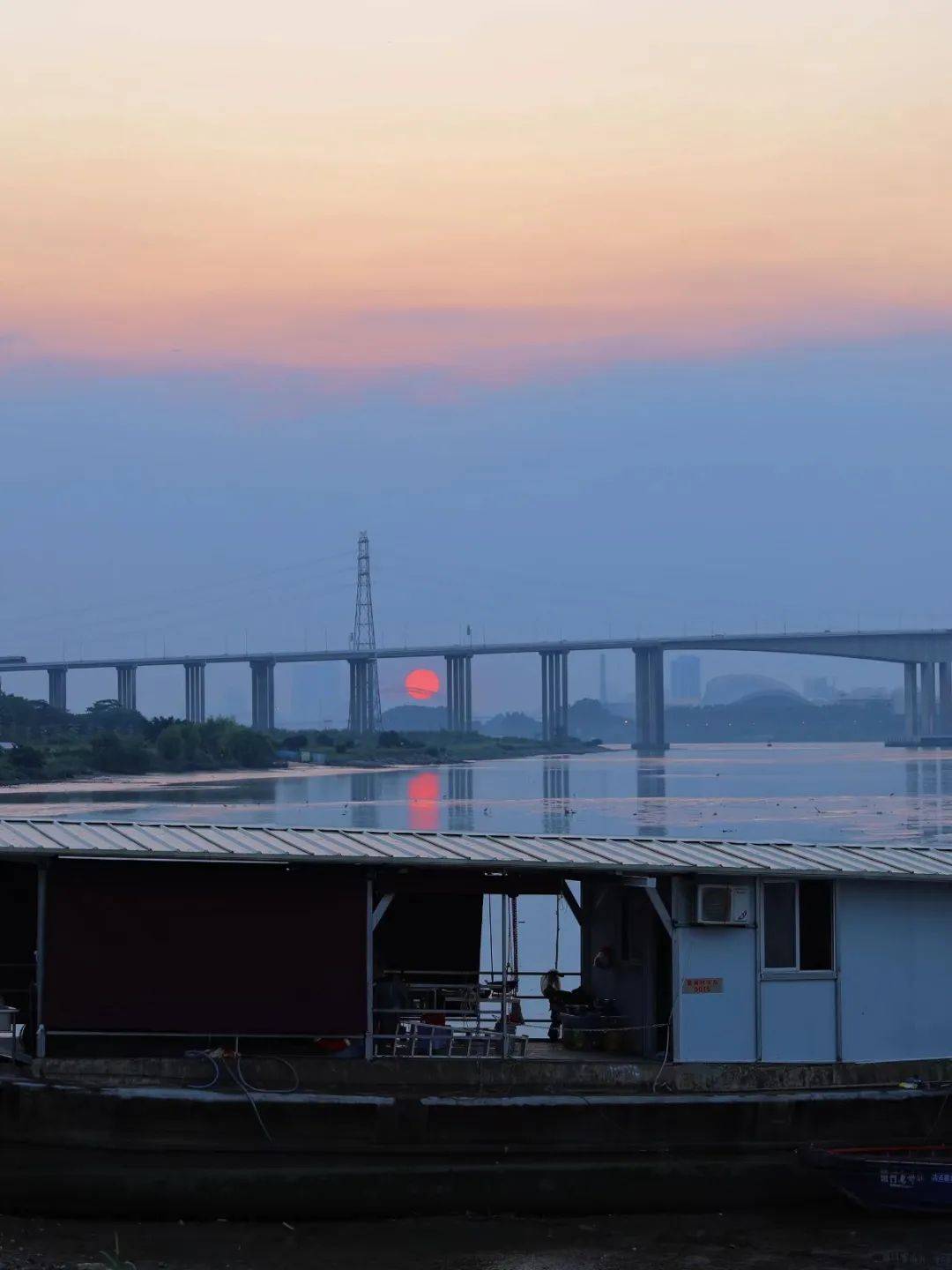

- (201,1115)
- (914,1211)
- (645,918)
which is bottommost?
(914,1211)

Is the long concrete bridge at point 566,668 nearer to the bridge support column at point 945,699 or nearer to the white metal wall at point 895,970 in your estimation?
the bridge support column at point 945,699

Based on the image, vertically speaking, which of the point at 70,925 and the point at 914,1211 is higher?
the point at 70,925

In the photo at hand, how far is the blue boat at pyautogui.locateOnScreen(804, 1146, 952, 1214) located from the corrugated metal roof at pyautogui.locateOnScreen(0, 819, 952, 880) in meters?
2.02

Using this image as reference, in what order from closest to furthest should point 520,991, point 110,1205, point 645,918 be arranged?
point 110,1205
point 645,918
point 520,991

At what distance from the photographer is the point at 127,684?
5846 inches

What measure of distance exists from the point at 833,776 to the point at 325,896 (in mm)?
86060

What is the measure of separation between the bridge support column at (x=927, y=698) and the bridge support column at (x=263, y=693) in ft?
166

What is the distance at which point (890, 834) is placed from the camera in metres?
47.6

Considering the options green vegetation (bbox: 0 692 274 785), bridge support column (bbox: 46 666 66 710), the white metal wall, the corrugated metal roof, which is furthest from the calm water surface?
bridge support column (bbox: 46 666 66 710)

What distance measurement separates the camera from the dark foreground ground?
10.8m

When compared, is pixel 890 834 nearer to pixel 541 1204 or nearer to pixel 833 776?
pixel 541 1204

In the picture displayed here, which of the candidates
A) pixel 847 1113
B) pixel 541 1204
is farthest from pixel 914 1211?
pixel 541 1204

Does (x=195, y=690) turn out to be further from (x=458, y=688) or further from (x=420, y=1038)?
(x=420, y=1038)

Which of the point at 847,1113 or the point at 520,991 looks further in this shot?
the point at 520,991
